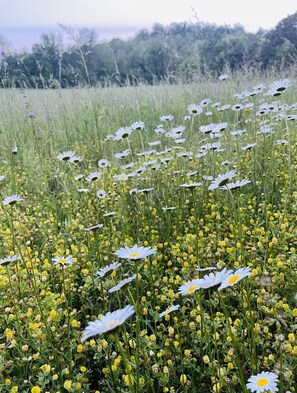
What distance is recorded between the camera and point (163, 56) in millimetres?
11562

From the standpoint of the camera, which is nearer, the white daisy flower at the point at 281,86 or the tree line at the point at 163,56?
the white daisy flower at the point at 281,86

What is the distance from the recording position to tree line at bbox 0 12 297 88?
6.36 meters

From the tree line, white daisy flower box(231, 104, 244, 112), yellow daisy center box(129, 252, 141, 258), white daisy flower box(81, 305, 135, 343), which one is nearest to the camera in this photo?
white daisy flower box(81, 305, 135, 343)

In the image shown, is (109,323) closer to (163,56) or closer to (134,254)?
(134,254)

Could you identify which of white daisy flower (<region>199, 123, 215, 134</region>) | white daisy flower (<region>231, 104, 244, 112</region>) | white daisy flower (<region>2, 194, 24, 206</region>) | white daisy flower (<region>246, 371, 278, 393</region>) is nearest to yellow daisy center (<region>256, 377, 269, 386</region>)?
white daisy flower (<region>246, 371, 278, 393</region>)

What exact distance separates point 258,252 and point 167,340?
0.73 m

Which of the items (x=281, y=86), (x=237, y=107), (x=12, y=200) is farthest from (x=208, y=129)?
(x=12, y=200)

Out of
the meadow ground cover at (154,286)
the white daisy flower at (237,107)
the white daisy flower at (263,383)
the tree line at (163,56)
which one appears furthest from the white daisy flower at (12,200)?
the tree line at (163,56)

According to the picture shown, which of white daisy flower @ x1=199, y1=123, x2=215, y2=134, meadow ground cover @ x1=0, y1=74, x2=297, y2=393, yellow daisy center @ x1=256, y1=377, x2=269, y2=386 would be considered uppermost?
white daisy flower @ x1=199, y1=123, x2=215, y2=134

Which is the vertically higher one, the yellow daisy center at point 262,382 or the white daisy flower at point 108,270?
the white daisy flower at point 108,270

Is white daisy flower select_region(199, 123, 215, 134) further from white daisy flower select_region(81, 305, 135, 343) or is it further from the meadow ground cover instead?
white daisy flower select_region(81, 305, 135, 343)

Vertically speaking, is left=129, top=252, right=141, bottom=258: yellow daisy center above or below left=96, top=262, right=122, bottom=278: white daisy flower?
above

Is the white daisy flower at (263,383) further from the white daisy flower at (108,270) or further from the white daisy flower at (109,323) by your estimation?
Answer: the white daisy flower at (108,270)

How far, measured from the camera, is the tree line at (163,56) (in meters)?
6.36
